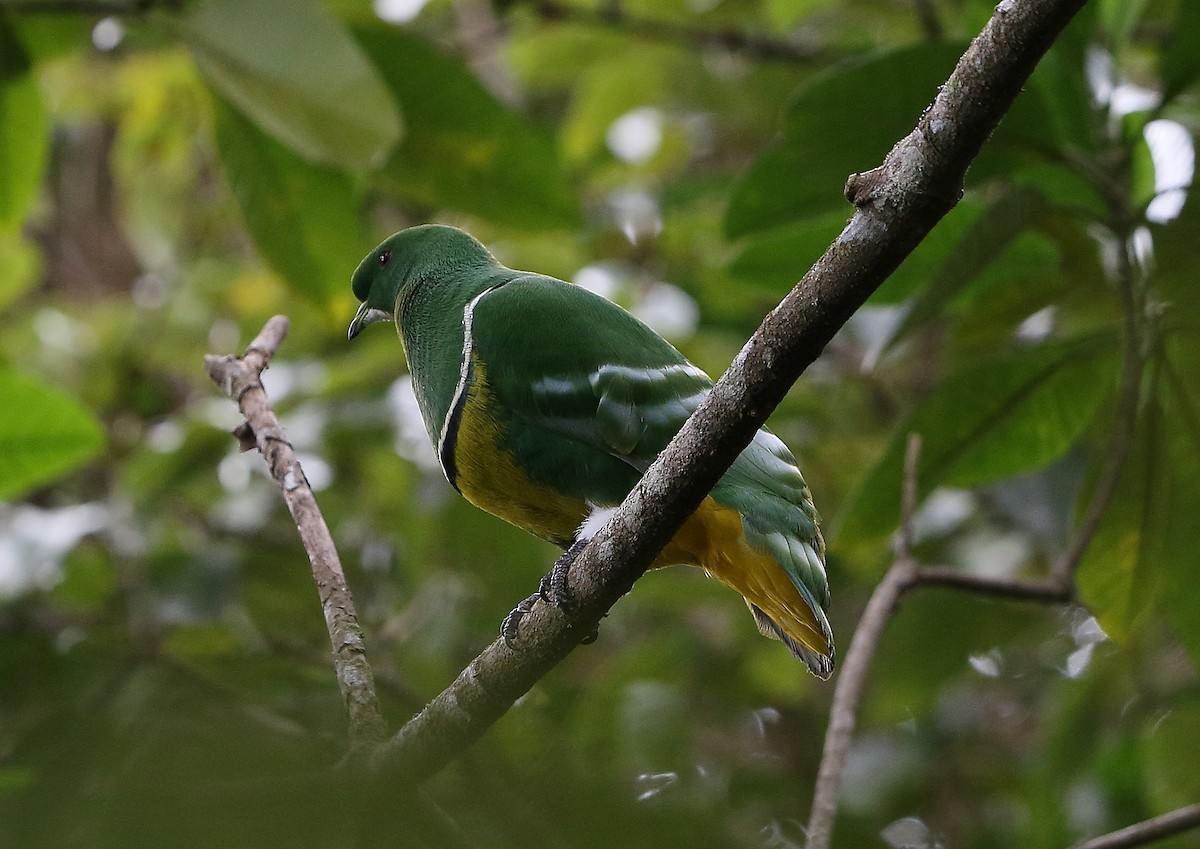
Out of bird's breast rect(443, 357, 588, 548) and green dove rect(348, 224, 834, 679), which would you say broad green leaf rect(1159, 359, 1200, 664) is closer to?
green dove rect(348, 224, 834, 679)

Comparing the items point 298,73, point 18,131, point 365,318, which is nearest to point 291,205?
point 365,318

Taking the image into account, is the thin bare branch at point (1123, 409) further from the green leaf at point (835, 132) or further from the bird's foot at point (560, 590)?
the bird's foot at point (560, 590)

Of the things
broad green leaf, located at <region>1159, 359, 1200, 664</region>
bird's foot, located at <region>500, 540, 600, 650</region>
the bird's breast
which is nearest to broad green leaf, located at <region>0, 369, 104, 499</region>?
the bird's breast

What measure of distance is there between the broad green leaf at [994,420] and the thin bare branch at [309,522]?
1.29 m

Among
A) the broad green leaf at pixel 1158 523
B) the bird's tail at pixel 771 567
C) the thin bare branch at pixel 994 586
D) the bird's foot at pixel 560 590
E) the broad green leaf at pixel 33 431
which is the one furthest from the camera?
the broad green leaf at pixel 33 431

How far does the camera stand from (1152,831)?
212 centimetres

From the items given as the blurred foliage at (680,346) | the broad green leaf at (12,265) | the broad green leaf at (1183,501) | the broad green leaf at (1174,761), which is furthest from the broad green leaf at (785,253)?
the broad green leaf at (12,265)

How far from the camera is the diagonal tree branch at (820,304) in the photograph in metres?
1.38

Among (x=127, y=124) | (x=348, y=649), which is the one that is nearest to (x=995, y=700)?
(x=348, y=649)

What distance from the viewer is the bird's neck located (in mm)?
2633

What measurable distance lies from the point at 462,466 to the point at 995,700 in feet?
11.8

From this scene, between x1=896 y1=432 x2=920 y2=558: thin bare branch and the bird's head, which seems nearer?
x1=896 y1=432 x2=920 y2=558: thin bare branch

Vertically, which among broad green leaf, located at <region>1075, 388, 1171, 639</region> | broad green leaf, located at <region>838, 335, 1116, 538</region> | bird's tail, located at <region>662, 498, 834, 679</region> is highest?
broad green leaf, located at <region>838, 335, 1116, 538</region>

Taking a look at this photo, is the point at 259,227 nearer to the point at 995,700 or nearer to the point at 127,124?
the point at 127,124
